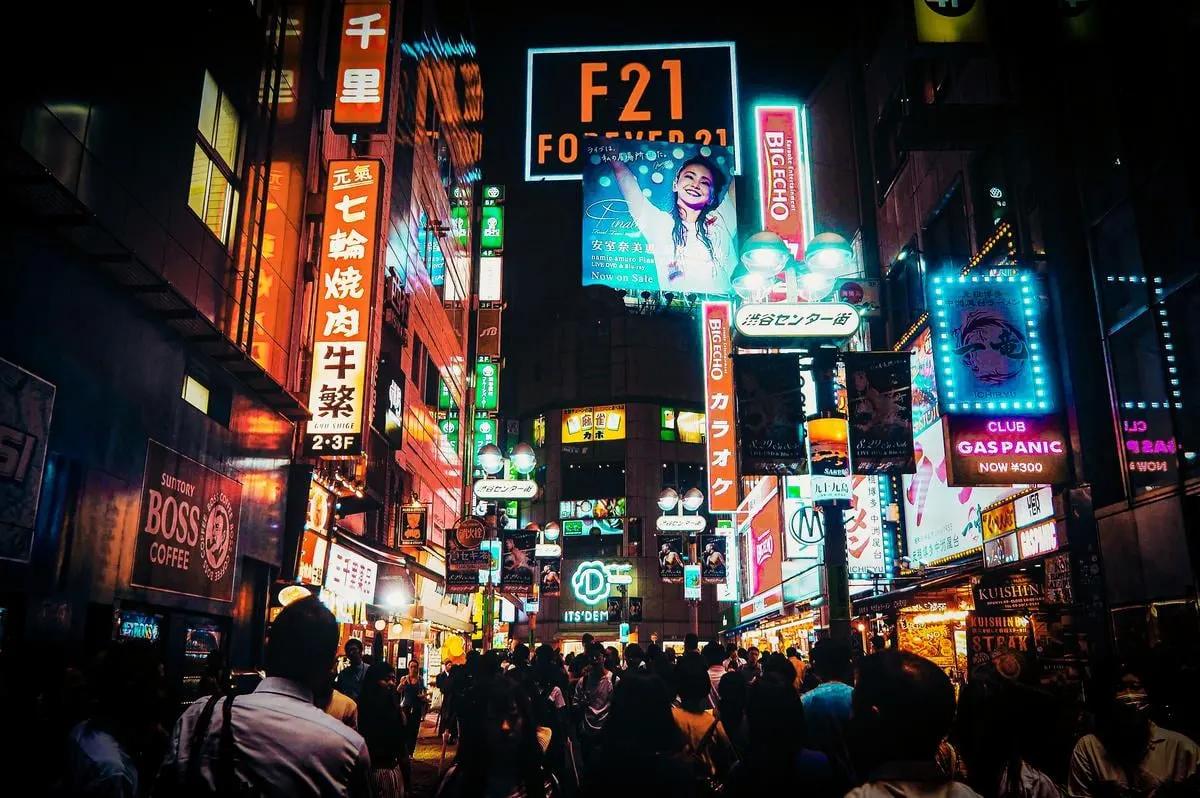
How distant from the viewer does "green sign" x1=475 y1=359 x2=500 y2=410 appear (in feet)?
171

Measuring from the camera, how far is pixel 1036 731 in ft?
14.6

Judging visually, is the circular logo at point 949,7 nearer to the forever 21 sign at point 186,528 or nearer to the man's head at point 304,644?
the forever 21 sign at point 186,528

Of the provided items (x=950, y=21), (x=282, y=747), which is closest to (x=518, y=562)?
(x=950, y=21)

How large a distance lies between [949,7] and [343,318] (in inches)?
504

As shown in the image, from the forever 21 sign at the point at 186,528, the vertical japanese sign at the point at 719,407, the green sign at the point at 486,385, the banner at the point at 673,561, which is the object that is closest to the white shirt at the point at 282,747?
the forever 21 sign at the point at 186,528

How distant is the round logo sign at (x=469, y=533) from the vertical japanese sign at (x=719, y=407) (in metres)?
9.56

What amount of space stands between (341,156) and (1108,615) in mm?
20776

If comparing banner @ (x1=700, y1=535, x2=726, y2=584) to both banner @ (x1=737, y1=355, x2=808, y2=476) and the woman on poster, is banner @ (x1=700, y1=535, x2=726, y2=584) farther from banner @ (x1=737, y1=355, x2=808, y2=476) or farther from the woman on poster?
banner @ (x1=737, y1=355, x2=808, y2=476)

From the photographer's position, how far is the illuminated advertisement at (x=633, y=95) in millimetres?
18500

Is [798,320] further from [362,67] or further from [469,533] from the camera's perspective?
[469,533]

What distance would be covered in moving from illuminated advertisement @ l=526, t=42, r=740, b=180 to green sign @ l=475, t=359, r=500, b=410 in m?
34.4

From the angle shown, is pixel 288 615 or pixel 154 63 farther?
pixel 154 63

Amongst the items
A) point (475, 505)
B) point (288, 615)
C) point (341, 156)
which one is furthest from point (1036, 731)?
point (475, 505)

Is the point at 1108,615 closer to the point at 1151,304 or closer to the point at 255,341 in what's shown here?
the point at 1151,304
